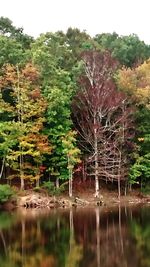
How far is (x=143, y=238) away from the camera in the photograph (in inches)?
704

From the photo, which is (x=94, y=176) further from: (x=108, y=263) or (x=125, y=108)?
(x=108, y=263)

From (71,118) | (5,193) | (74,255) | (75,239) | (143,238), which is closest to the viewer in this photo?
(74,255)

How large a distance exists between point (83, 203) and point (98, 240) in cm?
1533

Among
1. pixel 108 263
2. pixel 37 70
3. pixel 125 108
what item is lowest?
pixel 108 263

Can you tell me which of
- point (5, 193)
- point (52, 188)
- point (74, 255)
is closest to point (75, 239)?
point (74, 255)

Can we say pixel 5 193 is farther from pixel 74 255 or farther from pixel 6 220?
pixel 74 255

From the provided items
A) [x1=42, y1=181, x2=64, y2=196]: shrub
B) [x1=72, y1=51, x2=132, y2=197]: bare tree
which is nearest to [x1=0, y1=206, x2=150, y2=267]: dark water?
[x1=42, y1=181, x2=64, y2=196]: shrub

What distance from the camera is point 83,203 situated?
3334cm

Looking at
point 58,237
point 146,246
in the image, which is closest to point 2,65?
point 58,237

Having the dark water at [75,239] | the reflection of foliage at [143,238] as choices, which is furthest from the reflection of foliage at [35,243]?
the reflection of foliage at [143,238]

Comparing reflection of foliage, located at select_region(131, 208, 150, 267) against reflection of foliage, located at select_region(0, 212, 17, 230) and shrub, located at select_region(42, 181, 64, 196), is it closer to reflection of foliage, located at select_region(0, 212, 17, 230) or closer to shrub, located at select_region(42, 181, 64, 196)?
reflection of foliage, located at select_region(0, 212, 17, 230)

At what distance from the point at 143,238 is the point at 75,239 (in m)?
2.38

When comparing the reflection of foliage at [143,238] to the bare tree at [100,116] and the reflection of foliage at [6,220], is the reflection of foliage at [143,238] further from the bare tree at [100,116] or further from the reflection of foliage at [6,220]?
the bare tree at [100,116]

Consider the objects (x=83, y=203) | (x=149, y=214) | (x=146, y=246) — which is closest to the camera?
(x=146, y=246)
